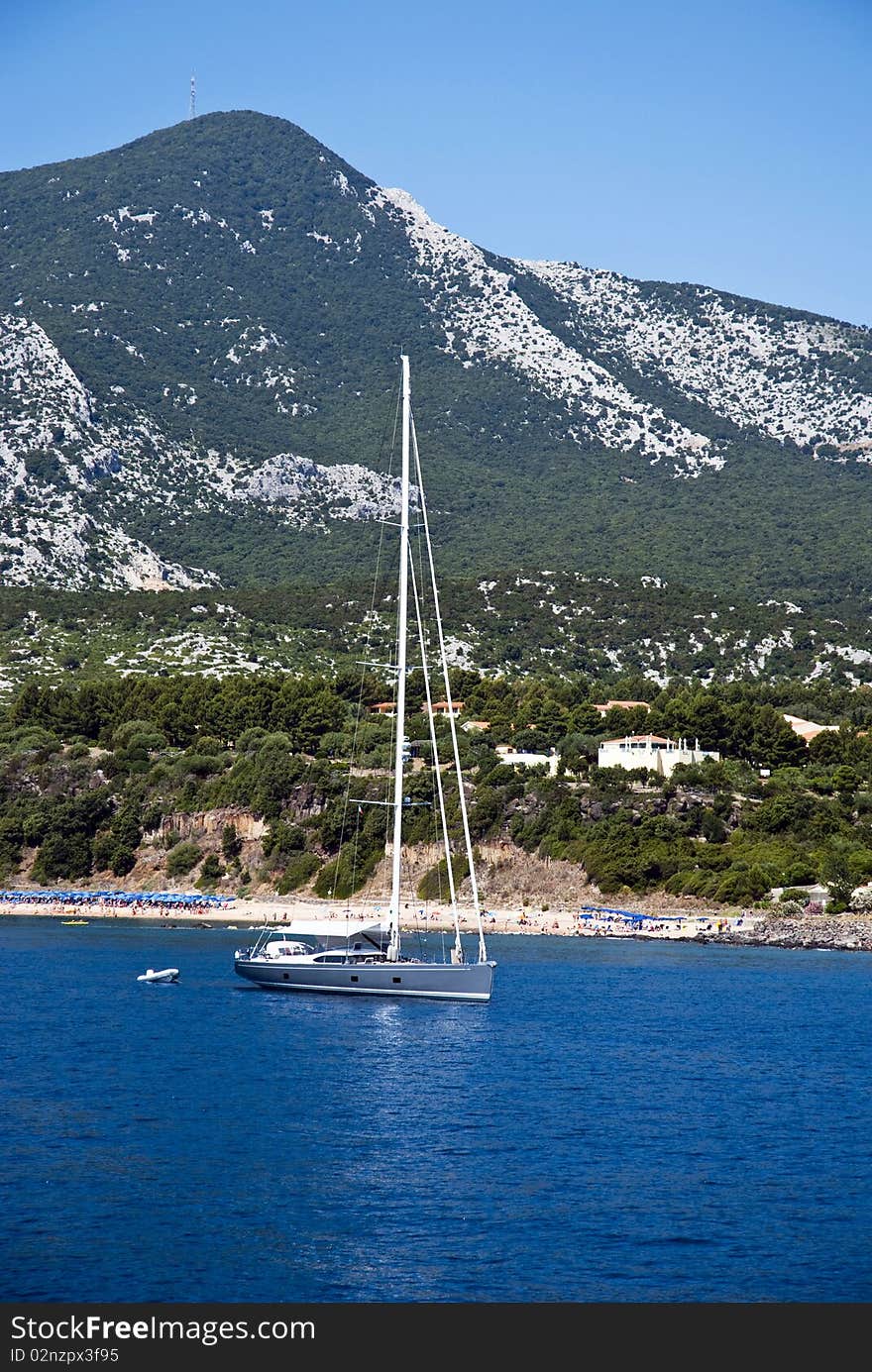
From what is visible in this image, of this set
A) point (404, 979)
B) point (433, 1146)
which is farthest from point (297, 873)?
point (433, 1146)

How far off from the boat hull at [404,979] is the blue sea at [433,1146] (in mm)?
586

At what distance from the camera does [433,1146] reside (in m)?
31.5

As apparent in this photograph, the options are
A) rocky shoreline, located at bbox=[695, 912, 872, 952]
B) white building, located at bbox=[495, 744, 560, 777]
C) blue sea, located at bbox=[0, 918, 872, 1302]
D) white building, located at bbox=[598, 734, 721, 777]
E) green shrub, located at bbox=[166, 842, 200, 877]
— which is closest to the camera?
blue sea, located at bbox=[0, 918, 872, 1302]

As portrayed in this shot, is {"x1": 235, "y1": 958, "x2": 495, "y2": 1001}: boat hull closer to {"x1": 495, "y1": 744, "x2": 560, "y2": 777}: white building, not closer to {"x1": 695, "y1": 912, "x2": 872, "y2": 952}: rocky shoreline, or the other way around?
{"x1": 695, "y1": 912, "x2": 872, "y2": 952}: rocky shoreline

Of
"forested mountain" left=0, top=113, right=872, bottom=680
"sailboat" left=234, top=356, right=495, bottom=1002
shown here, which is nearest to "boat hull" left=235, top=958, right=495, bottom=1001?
"sailboat" left=234, top=356, right=495, bottom=1002

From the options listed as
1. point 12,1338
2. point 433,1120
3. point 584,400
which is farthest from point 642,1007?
point 584,400

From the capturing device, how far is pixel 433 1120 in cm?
3391

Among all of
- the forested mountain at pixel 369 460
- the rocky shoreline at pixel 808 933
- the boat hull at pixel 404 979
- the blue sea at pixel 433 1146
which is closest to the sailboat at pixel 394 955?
the boat hull at pixel 404 979

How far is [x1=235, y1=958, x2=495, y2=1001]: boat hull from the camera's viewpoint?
4862cm

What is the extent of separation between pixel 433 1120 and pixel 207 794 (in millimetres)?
68885

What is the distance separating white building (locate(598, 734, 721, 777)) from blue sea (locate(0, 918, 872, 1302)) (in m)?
44.4

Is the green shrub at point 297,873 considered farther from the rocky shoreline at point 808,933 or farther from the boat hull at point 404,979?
the boat hull at point 404,979

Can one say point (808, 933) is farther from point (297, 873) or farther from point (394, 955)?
point (394, 955)

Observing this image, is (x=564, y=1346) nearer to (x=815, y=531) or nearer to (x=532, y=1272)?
(x=532, y=1272)
